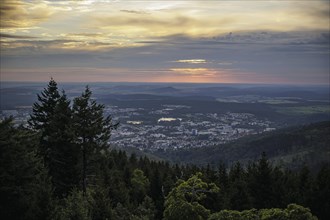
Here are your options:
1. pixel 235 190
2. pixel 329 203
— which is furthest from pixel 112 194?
pixel 329 203

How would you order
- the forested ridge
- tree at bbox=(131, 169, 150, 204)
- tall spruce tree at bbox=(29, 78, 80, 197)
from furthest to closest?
tree at bbox=(131, 169, 150, 204)
tall spruce tree at bbox=(29, 78, 80, 197)
the forested ridge

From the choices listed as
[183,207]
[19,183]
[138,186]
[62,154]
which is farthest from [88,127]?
[138,186]

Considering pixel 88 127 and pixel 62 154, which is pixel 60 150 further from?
pixel 88 127

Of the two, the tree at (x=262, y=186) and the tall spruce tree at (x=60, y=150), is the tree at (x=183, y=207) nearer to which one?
the tall spruce tree at (x=60, y=150)

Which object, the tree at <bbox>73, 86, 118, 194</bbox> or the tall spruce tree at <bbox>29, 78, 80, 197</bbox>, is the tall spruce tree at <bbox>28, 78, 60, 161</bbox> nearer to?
the tall spruce tree at <bbox>29, 78, 80, 197</bbox>

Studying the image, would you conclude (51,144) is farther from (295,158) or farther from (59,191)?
(295,158)

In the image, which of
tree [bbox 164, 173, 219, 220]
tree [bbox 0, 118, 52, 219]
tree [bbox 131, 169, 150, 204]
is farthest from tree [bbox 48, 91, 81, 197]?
tree [bbox 164, 173, 219, 220]

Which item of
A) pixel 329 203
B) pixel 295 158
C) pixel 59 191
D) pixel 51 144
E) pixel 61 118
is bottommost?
pixel 295 158
